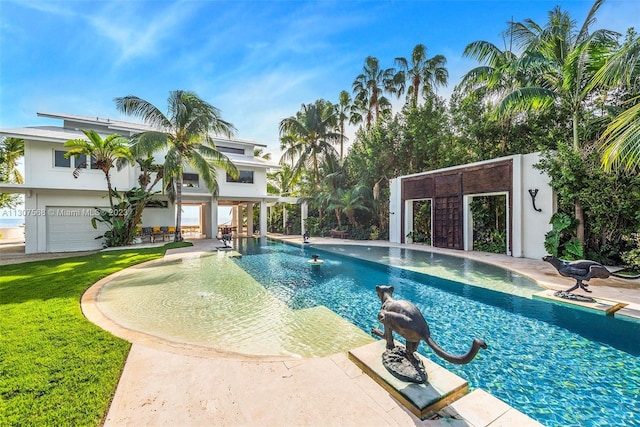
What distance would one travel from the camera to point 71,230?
54.2 ft

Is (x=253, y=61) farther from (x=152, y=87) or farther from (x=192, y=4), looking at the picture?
(x=152, y=87)

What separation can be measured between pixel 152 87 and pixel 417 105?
53.9ft

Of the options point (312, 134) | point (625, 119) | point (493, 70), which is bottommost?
point (625, 119)

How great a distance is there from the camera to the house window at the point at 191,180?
66.8ft

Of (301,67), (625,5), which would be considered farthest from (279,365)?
(625,5)

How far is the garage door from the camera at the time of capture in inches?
629

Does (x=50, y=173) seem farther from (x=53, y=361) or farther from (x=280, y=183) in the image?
(x=280, y=183)

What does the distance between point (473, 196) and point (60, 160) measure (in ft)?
75.2

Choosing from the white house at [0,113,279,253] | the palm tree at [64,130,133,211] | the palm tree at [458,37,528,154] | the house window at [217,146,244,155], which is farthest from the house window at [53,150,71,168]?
the palm tree at [458,37,528,154]

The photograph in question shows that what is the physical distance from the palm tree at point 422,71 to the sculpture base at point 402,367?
67.6 ft

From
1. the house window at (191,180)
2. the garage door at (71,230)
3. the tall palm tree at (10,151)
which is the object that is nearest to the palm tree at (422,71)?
the house window at (191,180)

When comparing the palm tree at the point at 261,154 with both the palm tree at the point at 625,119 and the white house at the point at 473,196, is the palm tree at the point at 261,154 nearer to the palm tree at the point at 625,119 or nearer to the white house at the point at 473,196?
the white house at the point at 473,196

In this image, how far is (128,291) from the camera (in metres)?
7.06

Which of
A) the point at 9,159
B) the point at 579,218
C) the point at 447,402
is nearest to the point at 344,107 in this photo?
the point at 579,218
